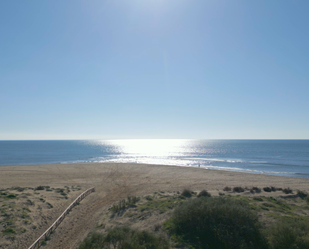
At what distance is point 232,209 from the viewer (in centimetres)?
925

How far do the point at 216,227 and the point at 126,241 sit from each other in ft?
13.5

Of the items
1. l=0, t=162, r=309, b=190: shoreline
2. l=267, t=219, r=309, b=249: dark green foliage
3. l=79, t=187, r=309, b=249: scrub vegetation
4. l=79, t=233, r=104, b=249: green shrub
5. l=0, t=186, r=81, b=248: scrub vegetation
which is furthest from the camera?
l=0, t=162, r=309, b=190: shoreline

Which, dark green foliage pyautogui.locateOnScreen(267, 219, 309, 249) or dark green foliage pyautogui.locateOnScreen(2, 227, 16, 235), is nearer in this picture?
dark green foliage pyautogui.locateOnScreen(267, 219, 309, 249)

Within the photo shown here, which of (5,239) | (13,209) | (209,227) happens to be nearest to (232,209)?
(209,227)

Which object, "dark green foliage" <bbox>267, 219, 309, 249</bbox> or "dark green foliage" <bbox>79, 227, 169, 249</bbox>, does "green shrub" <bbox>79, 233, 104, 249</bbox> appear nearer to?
"dark green foliage" <bbox>79, 227, 169, 249</bbox>

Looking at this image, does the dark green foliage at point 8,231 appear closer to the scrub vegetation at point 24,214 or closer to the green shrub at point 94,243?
the scrub vegetation at point 24,214

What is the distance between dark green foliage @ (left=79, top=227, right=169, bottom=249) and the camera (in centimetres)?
723

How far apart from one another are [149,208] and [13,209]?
388 inches

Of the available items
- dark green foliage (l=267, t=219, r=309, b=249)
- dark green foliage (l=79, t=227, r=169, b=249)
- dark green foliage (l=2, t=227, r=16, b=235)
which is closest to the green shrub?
dark green foliage (l=79, t=227, r=169, b=249)

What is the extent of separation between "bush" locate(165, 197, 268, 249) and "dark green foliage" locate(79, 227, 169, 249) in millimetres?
1661

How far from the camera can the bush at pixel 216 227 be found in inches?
319

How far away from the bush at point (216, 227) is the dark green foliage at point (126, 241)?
166 centimetres

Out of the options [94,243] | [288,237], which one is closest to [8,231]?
[94,243]

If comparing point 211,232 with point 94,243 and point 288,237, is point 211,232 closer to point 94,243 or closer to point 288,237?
point 288,237
